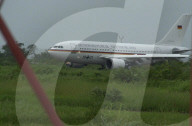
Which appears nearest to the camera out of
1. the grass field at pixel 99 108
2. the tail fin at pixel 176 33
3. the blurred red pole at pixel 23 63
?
the blurred red pole at pixel 23 63

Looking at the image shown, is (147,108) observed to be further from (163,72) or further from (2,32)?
(163,72)

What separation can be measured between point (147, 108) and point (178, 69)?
896cm

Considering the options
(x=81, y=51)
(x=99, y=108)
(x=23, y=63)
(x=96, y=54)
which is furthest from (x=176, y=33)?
(x=23, y=63)

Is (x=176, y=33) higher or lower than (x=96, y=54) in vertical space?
lower

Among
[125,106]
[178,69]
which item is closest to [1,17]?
[125,106]

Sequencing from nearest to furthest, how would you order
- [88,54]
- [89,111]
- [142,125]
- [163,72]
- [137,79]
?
1. [142,125]
2. [89,111]
3. [137,79]
4. [163,72]
5. [88,54]

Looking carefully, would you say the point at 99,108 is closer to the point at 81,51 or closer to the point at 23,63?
the point at 23,63

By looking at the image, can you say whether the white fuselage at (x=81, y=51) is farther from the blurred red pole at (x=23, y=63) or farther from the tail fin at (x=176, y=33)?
the blurred red pole at (x=23, y=63)

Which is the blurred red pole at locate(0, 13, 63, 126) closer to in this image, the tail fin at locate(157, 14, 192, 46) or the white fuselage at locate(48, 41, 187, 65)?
the white fuselage at locate(48, 41, 187, 65)

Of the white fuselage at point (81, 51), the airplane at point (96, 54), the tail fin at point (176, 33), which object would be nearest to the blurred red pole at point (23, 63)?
the airplane at point (96, 54)

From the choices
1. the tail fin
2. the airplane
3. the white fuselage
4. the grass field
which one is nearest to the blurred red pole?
the grass field

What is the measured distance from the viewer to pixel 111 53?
823 inches

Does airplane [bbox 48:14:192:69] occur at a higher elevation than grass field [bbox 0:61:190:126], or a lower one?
lower

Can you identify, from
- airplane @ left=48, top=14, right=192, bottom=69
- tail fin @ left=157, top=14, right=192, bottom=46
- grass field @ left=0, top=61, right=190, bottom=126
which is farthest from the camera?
tail fin @ left=157, top=14, right=192, bottom=46
